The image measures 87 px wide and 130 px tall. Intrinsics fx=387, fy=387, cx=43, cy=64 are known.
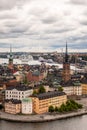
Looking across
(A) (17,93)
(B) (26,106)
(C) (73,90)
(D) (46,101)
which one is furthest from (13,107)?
(C) (73,90)

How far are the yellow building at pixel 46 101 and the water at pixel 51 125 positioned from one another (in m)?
2.23

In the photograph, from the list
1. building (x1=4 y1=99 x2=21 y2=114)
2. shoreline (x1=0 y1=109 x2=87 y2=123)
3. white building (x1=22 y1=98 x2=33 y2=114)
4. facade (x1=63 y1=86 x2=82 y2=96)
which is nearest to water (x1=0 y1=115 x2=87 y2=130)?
shoreline (x1=0 y1=109 x2=87 y2=123)

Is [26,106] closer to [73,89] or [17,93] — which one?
[17,93]

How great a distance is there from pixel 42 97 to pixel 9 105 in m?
1.96

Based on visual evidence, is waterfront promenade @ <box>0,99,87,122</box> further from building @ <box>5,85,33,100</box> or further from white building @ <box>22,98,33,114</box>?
building @ <box>5,85,33,100</box>

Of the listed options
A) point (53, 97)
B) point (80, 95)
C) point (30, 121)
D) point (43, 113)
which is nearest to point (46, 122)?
point (30, 121)

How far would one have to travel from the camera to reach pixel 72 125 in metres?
18.7

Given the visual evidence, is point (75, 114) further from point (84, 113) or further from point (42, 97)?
point (42, 97)

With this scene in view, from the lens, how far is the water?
59.1 feet

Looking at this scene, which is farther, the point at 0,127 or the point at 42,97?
the point at 42,97

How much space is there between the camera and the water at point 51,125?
59.1 feet

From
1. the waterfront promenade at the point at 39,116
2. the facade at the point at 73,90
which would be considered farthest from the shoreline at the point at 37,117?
the facade at the point at 73,90

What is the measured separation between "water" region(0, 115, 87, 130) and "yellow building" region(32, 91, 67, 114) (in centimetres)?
223

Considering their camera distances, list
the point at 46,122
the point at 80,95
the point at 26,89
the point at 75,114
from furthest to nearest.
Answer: the point at 80,95 < the point at 26,89 < the point at 75,114 < the point at 46,122
